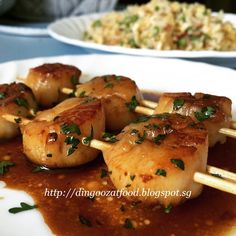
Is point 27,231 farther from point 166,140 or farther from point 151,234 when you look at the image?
point 166,140

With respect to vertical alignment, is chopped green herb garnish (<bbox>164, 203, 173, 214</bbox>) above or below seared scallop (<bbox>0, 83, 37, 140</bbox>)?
below

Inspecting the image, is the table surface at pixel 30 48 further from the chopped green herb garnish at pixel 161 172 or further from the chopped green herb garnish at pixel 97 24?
the chopped green herb garnish at pixel 161 172

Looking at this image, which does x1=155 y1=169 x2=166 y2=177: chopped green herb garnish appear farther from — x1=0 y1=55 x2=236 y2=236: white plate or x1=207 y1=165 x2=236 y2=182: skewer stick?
x1=0 y1=55 x2=236 y2=236: white plate

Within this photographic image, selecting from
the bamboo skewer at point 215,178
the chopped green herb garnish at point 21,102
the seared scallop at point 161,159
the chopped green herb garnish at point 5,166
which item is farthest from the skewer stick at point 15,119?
the seared scallop at point 161,159

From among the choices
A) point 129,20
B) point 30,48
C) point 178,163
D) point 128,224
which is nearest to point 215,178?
point 178,163

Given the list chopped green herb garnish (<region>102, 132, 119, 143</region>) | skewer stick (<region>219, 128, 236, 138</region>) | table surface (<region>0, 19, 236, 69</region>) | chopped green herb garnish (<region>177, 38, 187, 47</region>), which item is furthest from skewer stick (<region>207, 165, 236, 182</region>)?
chopped green herb garnish (<region>177, 38, 187, 47</region>)

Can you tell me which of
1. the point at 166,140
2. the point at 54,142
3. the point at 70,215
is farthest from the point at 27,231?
the point at 166,140

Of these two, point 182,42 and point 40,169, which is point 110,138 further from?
point 182,42
